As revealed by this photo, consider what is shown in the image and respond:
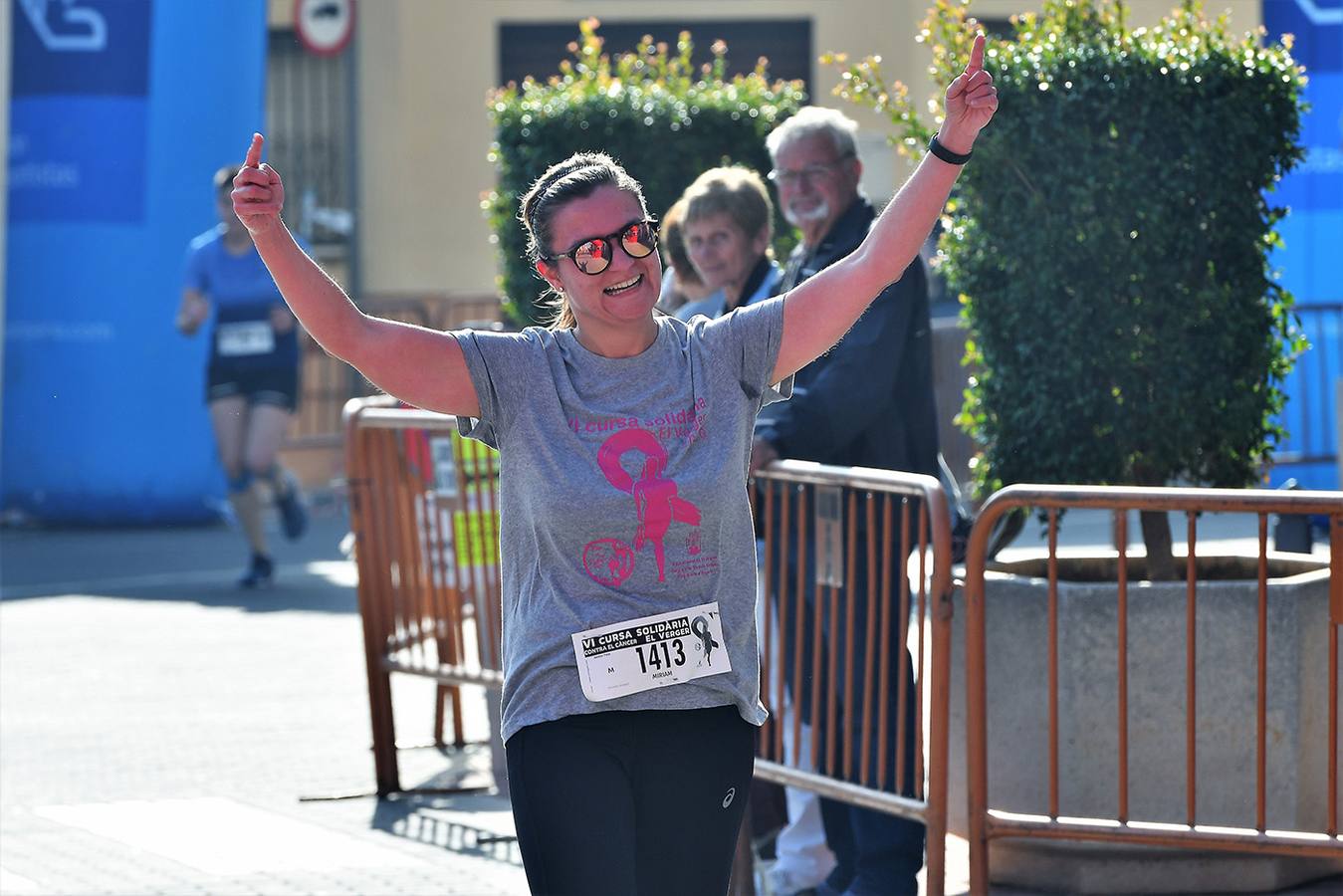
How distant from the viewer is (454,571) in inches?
277

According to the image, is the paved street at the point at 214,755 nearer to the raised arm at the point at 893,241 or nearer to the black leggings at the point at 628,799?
the black leggings at the point at 628,799

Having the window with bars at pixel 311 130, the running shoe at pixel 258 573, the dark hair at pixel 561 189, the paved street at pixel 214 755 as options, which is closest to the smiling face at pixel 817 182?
the paved street at pixel 214 755

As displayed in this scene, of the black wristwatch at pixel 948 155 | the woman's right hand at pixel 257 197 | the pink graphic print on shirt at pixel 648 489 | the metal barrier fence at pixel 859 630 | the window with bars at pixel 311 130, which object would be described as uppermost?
the window with bars at pixel 311 130

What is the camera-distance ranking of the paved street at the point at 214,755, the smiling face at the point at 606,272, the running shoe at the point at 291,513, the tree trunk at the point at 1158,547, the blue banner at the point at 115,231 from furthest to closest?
the blue banner at the point at 115,231
the running shoe at the point at 291,513
the paved street at the point at 214,755
the tree trunk at the point at 1158,547
the smiling face at the point at 606,272

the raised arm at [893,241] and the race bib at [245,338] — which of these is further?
the race bib at [245,338]

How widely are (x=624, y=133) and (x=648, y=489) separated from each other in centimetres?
715

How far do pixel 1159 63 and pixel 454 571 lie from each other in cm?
268

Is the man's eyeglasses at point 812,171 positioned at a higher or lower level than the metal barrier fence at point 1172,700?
higher

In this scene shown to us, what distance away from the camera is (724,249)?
6.43m

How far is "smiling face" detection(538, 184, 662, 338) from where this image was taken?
361 cm

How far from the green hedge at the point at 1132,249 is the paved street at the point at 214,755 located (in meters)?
1.21

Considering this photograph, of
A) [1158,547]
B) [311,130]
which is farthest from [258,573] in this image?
[311,130]

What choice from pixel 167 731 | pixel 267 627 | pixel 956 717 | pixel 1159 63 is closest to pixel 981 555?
pixel 956 717

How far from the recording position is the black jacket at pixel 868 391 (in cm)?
566
